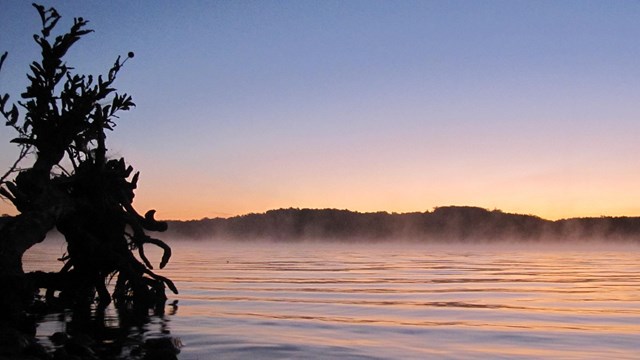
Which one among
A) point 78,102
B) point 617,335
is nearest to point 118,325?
point 78,102

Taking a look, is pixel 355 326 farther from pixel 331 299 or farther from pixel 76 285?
pixel 76 285

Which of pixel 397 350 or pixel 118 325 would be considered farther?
pixel 118 325

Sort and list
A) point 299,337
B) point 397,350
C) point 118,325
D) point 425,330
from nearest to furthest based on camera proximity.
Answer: point 397,350, point 299,337, point 425,330, point 118,325

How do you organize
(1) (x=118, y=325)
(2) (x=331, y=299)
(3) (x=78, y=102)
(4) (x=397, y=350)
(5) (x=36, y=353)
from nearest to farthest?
1. (5) (x=36, y=353)
2. (4) (x=397, y=350)
3. (1) (x=118, y=325)
4. (3) (x=78, y=102)
5. (2) (x=331, y=299)

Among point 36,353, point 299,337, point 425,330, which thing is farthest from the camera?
point 425,330

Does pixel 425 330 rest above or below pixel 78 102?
below

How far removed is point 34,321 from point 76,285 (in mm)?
3113

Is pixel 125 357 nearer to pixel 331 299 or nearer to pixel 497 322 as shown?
pixel 497 322

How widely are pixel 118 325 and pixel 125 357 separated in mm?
3962

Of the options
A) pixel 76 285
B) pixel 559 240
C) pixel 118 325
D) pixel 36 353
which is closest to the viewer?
pixel 36 353

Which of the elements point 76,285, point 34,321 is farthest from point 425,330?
point 76,285

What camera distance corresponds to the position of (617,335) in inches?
469

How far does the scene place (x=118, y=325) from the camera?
13.4m

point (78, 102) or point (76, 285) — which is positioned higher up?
point (78, 102)
